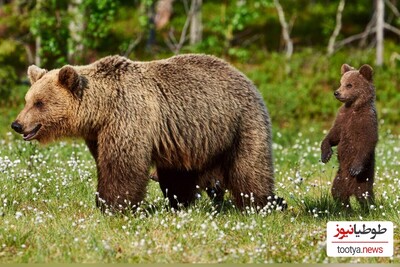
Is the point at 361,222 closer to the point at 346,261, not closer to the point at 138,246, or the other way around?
the point at 346,261

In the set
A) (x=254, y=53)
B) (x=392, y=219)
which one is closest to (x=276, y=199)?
(x=392, y=219)

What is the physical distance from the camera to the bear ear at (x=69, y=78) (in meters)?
7.11

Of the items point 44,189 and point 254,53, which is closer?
point 44,189

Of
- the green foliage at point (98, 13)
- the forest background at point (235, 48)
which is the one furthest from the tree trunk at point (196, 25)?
the green foliage at point (98, 13)

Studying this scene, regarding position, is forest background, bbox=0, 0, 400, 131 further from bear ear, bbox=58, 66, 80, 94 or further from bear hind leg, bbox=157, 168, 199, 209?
bear ear, bbox=58, 66, 80, 94

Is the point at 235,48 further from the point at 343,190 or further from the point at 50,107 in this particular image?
the point at 50,107

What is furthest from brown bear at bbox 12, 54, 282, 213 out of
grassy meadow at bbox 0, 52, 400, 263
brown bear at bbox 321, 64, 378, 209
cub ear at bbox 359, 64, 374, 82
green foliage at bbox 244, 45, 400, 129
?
green foliage at bbox 244, 45, 400, 129

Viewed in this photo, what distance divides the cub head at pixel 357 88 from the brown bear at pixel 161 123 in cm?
87

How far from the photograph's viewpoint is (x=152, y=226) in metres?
6.66

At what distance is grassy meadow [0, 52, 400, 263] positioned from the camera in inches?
231

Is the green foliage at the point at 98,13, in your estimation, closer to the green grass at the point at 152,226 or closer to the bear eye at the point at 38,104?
the green grass at the point at 152,226

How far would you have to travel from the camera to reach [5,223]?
6523 mm

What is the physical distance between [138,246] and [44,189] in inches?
102

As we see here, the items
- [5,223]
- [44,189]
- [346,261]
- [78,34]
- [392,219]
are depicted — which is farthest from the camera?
[78,34]
